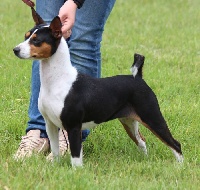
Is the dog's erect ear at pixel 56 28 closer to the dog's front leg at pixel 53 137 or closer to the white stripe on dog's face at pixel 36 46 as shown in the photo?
the white stripe on dog's face at pixel 36 46

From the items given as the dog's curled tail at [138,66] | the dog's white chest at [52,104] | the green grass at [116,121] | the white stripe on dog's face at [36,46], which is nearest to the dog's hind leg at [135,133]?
the green grass at [116,121]

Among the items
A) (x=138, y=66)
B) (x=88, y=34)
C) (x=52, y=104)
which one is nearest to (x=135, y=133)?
(x=138, y=66)

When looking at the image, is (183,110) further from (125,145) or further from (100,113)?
(100,113)

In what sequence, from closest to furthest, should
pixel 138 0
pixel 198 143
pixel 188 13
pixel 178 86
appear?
pixel 198 143, pixel 178 86, pixel 188 13, pixel 138 0

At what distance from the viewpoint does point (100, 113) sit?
4.40m

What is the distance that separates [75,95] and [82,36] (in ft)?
2.56

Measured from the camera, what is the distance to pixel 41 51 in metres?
4.04

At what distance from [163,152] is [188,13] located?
7326 mm

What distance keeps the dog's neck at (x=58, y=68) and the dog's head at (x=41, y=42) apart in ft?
0.24

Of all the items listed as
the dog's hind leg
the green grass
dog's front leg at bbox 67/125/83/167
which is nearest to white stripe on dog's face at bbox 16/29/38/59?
dog's front leg at bbox 67/125/83/167

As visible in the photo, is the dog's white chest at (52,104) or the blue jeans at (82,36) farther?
the blue jeans at (82,36)

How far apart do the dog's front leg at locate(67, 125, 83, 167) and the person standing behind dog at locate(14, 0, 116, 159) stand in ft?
1.46

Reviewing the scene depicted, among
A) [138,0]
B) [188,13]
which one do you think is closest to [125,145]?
[188,13]

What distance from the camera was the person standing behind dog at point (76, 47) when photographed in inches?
188
